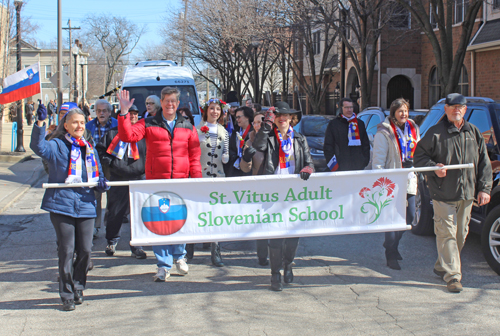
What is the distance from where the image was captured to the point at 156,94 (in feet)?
40.9

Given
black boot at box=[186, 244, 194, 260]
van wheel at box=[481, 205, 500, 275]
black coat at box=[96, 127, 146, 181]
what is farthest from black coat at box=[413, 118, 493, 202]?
black coat at box=[96, 127, 146, 181]

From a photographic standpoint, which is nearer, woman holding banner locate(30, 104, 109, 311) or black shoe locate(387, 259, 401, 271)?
woman holding banner locate(30, 104, 109, 311)

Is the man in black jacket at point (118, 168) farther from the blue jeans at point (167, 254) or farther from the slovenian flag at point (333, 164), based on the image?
the slovenian flag at point (333, 164)

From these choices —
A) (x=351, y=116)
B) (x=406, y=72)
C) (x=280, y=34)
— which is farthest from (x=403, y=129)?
(x=406, y=72)

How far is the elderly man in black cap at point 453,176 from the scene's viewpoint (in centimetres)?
531

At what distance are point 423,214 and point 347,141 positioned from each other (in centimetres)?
158

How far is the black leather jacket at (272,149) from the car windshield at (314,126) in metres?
6.79

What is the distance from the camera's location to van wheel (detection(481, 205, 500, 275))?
18.4 feet

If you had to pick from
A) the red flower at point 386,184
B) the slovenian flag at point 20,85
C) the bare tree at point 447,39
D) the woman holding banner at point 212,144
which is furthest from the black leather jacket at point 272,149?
the bare tree at point 447,39

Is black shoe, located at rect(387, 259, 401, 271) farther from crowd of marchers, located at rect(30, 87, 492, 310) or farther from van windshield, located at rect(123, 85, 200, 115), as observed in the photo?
van windshield, located at rect(123, 85, 200, 115)

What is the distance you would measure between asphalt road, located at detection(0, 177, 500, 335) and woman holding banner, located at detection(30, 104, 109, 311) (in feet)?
1.03

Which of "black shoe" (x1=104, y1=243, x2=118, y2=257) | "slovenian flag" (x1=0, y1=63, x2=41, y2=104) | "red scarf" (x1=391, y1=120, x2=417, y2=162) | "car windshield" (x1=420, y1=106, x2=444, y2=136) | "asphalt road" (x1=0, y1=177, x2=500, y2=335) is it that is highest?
"slovenian flag" (x1=0, y1=63, x2=41, y2=104)

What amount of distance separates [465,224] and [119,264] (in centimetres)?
400

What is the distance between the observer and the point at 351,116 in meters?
7.38
